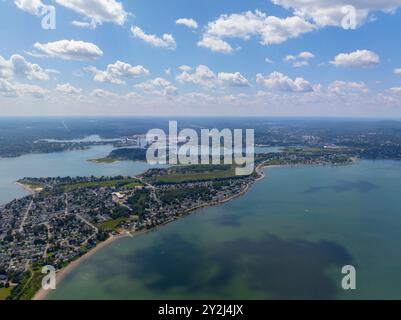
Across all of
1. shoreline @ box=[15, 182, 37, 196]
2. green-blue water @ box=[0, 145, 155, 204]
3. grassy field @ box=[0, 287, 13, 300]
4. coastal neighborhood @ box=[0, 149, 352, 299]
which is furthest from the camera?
green-blue water @ box=[0, 145, 155, 204]

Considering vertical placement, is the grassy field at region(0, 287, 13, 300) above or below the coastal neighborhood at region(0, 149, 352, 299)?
below

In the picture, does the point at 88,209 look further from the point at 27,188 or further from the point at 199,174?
the point at 199,174

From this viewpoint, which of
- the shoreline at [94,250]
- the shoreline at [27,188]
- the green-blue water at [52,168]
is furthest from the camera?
the green-blue water at [52,168]

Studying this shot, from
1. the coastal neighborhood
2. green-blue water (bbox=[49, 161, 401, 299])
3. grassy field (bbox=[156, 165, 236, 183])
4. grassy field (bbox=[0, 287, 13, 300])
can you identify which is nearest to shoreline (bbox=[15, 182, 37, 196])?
the coastal neighborhood

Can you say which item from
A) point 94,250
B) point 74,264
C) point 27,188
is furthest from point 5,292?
point 27,188

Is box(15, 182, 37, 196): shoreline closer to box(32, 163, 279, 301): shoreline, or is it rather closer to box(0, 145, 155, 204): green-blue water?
box(0, 145, 155, 204): green-blue water

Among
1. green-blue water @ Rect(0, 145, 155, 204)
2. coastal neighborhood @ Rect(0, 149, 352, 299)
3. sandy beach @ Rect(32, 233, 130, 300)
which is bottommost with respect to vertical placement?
sandy beach @ Rect(32, 233, 130, 300)

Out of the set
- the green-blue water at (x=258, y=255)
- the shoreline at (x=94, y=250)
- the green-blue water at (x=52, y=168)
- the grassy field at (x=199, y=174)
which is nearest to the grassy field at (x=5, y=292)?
the shoreline at (x=94, y=250)

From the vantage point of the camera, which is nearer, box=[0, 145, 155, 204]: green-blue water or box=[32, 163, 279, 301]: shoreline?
box=[32, 163, 279, 301]: shoreline

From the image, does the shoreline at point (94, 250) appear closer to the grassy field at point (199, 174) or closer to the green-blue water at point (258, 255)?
the green-blue water at point (258, 255)
